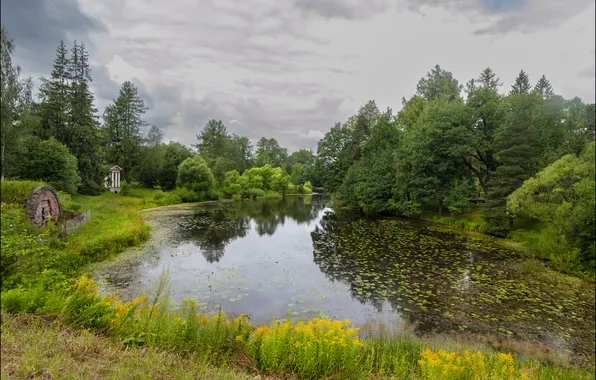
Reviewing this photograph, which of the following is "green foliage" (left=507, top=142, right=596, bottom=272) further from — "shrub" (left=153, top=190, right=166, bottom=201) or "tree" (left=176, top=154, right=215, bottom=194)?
"tree" (left=176, top=154, right=215, bottom=194)

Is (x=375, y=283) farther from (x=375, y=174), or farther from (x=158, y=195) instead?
(x=158, y=195)

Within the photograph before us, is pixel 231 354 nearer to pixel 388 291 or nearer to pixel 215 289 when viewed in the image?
pixel 215 289

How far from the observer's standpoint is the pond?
7645mm

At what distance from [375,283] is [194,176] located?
107 ft

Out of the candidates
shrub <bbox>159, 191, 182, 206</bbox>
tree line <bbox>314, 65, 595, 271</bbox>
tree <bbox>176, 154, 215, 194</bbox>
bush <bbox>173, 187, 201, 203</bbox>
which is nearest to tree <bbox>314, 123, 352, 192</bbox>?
tree line <bbox>314, 65, 595, 271</bbox>

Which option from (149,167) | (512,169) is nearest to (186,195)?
(149,167)

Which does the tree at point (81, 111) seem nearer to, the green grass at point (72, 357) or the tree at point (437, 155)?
the green grass at point (72, 357)

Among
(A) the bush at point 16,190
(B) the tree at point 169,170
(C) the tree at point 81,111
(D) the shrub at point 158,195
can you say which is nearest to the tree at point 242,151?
(B) the tree at point 169,170

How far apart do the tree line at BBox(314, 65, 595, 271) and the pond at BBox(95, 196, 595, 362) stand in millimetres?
2236

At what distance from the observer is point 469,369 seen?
3.97 m

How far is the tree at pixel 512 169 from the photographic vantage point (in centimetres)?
1753

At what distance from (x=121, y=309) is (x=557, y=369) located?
7643mm

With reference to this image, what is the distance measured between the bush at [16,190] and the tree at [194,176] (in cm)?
3391

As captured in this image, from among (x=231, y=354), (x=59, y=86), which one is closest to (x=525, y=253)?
(x=231, y=354)
